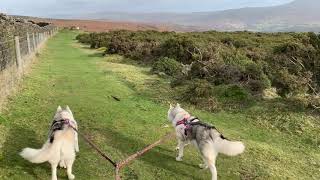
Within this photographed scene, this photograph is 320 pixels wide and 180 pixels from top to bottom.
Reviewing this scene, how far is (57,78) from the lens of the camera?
15844 mm

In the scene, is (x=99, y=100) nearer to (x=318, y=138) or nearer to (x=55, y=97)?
(x=55, y=97)

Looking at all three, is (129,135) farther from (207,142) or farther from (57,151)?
(57,151)

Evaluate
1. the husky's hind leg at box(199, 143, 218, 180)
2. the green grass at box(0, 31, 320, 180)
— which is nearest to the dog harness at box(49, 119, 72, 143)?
the green grass at box(0, 31, 320, 180)

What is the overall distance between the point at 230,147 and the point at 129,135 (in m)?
3.12

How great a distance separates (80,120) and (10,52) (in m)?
5.35

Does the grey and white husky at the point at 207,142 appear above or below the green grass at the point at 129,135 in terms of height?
above

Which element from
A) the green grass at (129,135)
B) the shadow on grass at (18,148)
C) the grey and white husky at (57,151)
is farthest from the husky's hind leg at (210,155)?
the shadow on grass at (18,148)

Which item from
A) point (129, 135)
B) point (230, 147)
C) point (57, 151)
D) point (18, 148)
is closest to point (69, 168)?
point (57, 151)

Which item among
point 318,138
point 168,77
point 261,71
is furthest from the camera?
point 168,77

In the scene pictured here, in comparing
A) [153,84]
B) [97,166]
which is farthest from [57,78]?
[97,166]

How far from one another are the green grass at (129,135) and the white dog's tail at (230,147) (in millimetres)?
876

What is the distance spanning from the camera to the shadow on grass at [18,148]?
709 cm

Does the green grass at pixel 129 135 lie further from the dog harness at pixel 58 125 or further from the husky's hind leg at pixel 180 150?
the dog harness at pixel 58 125

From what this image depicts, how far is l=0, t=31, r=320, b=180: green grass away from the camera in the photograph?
7.48 metres
